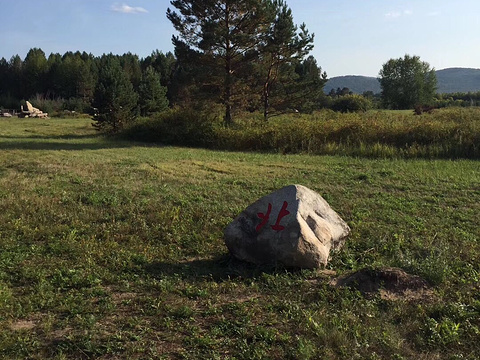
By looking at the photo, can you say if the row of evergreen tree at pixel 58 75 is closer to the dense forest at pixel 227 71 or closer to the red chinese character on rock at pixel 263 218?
the dense forest at pixel 227 71

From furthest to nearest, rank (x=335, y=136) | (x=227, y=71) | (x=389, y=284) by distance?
(x=227, y=71)
(x=335, y=136)
(x=389, y=284)

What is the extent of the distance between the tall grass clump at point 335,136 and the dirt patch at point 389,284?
9776 millimetres

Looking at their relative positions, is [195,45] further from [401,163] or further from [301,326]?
[301,326]

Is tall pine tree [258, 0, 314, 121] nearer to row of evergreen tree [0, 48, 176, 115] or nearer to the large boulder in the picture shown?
the large boulder

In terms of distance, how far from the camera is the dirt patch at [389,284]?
3988 mm

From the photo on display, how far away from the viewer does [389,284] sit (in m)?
4.09

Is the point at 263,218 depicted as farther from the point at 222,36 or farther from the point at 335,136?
the point at 222,36

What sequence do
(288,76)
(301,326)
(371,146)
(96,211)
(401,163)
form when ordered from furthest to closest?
1. (288,76)
2. (371,146)
3. (401,163)
4. (96,211)
5. (301,326)

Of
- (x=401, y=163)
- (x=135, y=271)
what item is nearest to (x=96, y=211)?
(x=135, y=271)

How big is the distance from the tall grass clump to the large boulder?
9.27m

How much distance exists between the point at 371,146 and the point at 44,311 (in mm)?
12523

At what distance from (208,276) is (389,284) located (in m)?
1.85

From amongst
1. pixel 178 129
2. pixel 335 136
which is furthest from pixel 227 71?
pixel 335 136

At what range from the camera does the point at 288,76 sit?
2683cm
